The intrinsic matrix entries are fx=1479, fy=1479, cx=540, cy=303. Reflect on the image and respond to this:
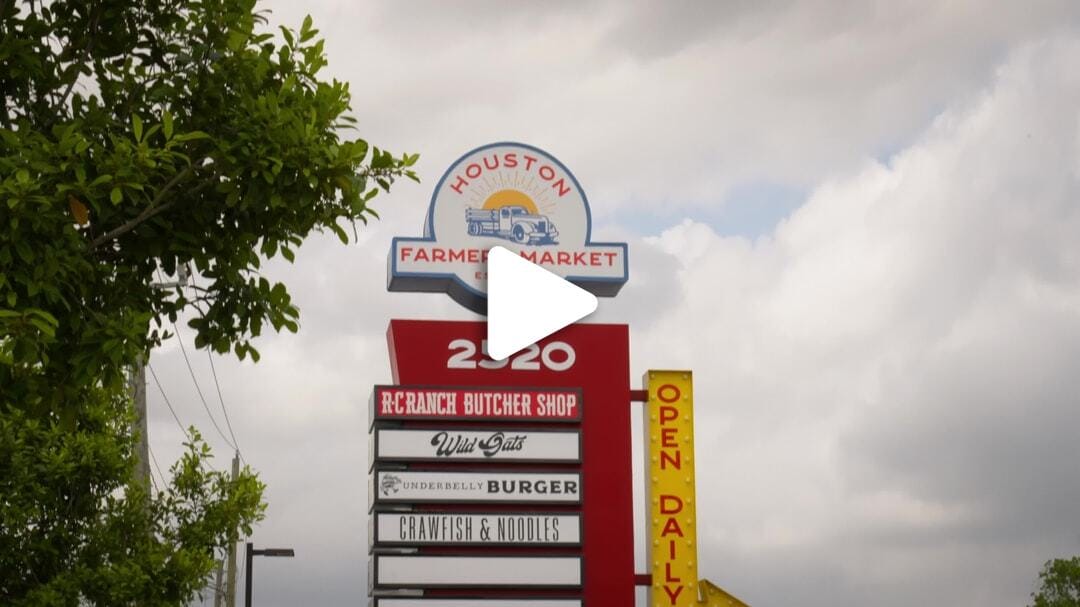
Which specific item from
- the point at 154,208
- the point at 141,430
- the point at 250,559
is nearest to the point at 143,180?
the point at 154,208

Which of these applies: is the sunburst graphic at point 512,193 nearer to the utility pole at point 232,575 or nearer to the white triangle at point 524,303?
the white triangle at point 524,303

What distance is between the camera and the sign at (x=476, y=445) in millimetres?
21219

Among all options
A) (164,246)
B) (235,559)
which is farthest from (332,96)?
(235,559)

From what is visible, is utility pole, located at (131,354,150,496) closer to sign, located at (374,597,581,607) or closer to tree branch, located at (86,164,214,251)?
sign, located at (374,597,581,607)

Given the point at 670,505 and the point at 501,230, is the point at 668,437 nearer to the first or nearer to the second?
the point at 670,505

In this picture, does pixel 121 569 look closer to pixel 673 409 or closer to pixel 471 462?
pixel 471 462

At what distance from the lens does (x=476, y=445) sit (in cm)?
2152

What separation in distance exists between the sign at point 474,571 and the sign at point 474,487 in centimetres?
83

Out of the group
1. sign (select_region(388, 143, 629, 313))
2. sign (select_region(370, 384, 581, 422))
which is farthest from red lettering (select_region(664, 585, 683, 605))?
sign (select_region(388, 143, 629, 313))

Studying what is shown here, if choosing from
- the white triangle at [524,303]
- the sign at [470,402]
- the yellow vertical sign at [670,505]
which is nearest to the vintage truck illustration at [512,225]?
the white triangle at [524,303]

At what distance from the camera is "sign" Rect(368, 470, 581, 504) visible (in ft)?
69.3

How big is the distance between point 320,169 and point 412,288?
10.5 m

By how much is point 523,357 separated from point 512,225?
2.11 meters

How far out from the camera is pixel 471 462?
70.4 feet
